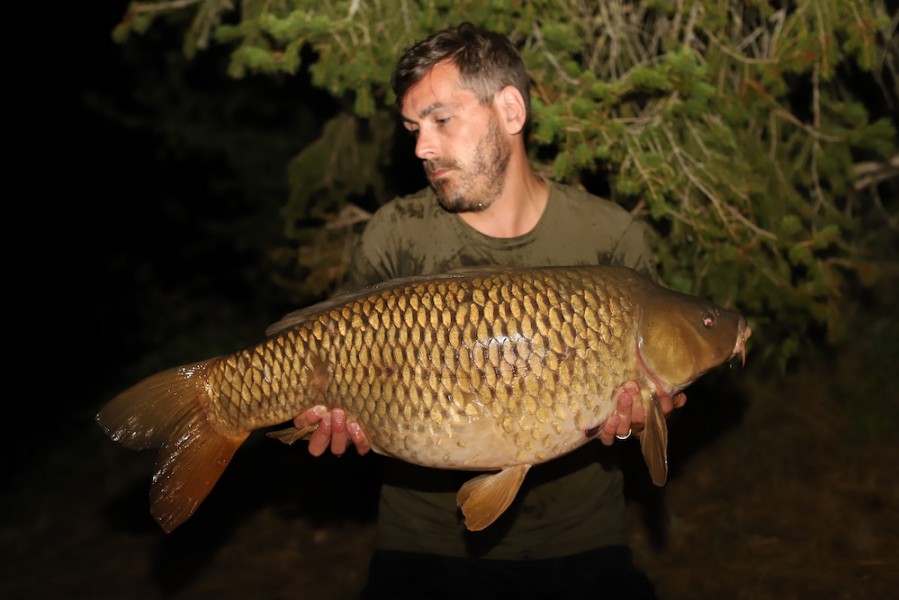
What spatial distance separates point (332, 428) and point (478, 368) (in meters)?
0.37

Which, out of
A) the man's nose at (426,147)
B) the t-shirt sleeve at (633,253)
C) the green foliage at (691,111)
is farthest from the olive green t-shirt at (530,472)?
the green foliage at (691,111)

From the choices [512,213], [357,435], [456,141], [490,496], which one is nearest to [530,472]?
[490,496]

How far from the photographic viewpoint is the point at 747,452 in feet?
13.5

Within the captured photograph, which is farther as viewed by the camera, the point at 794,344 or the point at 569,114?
the point at 794,344

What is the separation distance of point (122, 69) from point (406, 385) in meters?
5.99

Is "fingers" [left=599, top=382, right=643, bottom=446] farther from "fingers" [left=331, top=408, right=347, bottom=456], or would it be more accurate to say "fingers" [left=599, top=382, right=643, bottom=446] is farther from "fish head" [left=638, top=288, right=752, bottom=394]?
"fingers" [left=331, top=408, right=347, bottom=456]

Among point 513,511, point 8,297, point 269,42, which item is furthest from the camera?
point 8,297

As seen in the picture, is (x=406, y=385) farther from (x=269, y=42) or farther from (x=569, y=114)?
(x=269, y=42)

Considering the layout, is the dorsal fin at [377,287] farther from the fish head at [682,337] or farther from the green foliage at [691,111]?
the green foliage at [691,111]

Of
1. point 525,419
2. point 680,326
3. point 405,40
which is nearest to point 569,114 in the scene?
point 405,40

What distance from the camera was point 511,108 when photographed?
7.32ft

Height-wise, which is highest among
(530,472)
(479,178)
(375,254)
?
(479,178)

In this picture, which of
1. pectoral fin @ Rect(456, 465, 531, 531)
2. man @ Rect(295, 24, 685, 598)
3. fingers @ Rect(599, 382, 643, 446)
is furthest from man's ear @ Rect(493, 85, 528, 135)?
pectoral fin @ Rect(456, 465, 531, 531)

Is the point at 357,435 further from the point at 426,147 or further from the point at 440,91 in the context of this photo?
the point at 440,91
